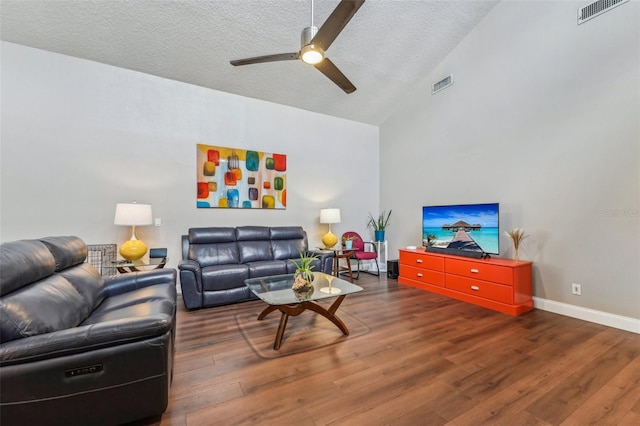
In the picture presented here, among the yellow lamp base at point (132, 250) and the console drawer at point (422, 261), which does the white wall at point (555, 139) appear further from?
the yellow lamp base at point (132, 250)

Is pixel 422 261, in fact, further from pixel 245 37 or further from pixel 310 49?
pixel 245 37

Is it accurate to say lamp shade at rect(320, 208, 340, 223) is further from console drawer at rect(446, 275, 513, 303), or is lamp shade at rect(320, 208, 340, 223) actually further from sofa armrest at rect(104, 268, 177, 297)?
sofa armrest at rect(104, 268, 177, 297)

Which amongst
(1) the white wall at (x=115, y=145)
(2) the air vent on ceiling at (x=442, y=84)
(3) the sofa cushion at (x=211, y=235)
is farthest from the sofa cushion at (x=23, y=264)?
(2) the air vent on ceiling at (x=442, y=84)

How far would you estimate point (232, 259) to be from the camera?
3961mm

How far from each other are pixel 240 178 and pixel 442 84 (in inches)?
144

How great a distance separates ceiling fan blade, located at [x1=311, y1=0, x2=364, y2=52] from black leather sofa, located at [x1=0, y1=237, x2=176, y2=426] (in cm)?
217

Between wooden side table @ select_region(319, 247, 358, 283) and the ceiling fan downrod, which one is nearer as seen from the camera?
the ceiling fan downrod

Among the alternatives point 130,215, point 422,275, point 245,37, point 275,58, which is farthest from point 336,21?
point 422,275

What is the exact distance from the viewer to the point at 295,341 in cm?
245

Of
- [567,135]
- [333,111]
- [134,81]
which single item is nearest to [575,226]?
[567,135]

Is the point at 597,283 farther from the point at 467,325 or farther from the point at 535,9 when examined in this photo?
the point at 535,9

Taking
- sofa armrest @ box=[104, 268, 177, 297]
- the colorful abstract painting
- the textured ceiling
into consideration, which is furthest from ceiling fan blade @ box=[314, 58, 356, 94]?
sofa armrest @ box=[104, 268, 177, 297]

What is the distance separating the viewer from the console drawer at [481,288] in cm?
313

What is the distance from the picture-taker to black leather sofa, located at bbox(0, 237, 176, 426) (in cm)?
121
